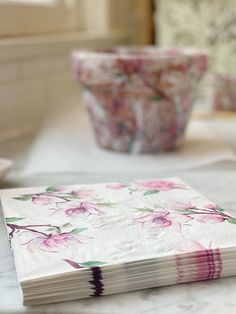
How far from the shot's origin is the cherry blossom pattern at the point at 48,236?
1.35 feet

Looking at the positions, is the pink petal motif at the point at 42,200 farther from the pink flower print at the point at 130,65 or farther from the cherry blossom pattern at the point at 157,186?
the pink flower print at the point at 130,65

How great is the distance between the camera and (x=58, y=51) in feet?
3.66

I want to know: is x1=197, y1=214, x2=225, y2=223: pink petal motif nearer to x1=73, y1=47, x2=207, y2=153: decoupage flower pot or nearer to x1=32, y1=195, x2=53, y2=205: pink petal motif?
x1=32, y1=195, x2=53, y2=205: pink petal motif

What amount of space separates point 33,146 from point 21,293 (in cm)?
51

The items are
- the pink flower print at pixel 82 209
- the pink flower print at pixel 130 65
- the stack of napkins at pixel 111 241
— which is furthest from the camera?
the pink flower print at pixel 130 65

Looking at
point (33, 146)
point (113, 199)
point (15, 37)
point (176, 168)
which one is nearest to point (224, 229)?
point (113, 199)

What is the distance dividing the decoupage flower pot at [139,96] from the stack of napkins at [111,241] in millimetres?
240

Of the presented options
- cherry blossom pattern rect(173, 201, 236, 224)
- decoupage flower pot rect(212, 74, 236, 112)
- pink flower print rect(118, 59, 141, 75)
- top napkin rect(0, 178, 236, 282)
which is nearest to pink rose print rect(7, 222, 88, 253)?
top napkin rect(0, 178, 236, 282)

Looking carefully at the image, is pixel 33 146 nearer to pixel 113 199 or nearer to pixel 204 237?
pixel 113 199

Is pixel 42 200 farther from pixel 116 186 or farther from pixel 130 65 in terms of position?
pixel 130 65

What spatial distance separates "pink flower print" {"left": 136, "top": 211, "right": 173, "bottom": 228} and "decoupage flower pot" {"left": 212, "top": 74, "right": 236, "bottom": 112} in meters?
0.62

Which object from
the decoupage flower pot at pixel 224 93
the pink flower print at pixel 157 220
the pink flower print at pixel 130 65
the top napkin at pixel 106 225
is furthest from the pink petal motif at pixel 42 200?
the decoupage flower pot at pixel 224 93

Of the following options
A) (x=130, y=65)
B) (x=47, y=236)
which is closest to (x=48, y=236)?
(x=47, y=236)

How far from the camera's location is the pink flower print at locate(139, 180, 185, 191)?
57 centimetres
